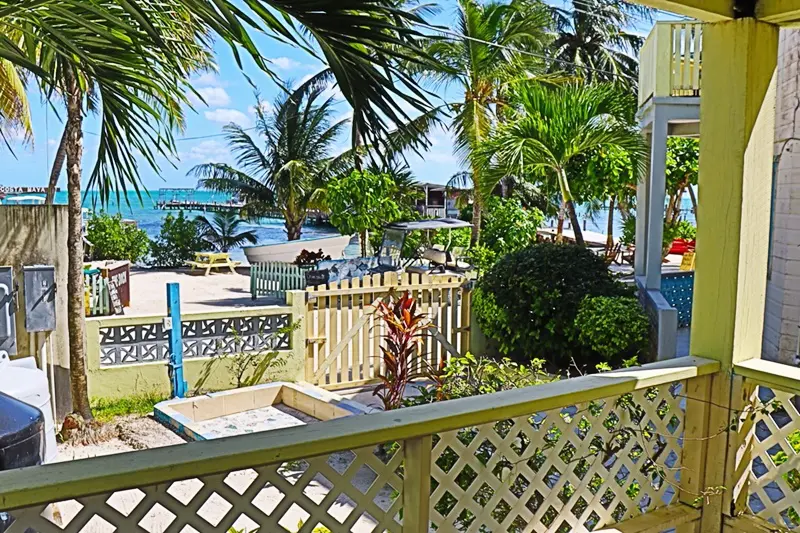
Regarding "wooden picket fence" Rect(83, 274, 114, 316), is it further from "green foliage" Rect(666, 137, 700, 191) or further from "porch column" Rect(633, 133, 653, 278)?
"green foliage" Rect(666, 137, 700, 191)

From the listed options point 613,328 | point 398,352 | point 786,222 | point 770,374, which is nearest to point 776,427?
point 770,374

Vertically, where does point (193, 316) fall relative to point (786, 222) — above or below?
below

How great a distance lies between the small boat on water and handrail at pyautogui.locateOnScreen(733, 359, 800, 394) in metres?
14.9

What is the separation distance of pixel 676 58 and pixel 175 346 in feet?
20.1

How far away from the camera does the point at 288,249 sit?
58.1 ft

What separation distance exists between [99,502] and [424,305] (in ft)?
19.7

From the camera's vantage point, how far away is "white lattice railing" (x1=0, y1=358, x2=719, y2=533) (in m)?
1.40

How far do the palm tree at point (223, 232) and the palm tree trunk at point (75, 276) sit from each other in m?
15.1

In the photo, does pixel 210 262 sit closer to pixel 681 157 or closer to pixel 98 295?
pixel 98 295

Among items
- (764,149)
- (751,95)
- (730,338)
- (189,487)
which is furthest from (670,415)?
(189,487)

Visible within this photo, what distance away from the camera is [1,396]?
213 centimetres

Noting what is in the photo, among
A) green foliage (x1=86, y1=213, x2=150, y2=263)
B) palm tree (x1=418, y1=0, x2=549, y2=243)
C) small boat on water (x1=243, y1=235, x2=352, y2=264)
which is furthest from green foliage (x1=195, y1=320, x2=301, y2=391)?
green foliage (x1=86, y1=213, x2=150, y2=263)

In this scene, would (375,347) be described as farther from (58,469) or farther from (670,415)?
(58,469)

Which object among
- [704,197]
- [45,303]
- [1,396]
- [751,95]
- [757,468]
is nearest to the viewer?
[1,396]
